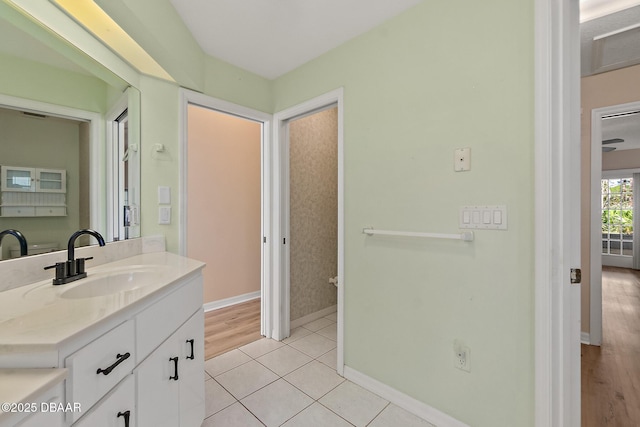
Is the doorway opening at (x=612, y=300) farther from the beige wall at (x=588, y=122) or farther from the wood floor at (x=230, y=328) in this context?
the wood floor at (x=230, y=328)

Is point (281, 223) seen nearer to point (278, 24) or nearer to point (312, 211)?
point (312, 211)

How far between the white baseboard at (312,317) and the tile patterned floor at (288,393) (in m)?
0.36

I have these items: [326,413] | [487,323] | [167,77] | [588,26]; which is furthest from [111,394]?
[588,26]

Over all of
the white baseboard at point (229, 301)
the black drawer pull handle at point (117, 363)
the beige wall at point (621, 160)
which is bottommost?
the white baseboard at point (229, 301)

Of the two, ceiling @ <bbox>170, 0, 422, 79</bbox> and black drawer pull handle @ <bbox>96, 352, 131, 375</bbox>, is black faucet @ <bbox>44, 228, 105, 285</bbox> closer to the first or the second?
black drawer pull handle @ <bbox>96, 352, 131, 375</bbox>

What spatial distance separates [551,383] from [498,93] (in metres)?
1.31

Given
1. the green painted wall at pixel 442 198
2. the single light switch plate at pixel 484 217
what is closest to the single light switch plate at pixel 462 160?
the green painted wall at pixel 442 198

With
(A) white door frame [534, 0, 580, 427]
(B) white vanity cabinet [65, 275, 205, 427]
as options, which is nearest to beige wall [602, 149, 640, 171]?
(A) white door frame [534, 0, 580, 427]

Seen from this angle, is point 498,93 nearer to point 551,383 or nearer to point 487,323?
point 487,323

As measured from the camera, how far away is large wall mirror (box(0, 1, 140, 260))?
1003mm

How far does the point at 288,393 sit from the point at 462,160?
5.71 feet

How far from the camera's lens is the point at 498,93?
4.22 ft

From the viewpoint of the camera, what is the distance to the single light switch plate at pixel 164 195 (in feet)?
5.93

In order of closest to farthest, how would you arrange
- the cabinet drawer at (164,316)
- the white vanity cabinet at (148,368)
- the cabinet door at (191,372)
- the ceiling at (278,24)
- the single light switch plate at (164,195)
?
1. the white vanity cabinet at (148,368)
2. the cabinet drawer at (164,316)
3. the cabinet door at (191,372)
4. the ceiling at (278,24)
5. the single light switch plate at (164,195)
